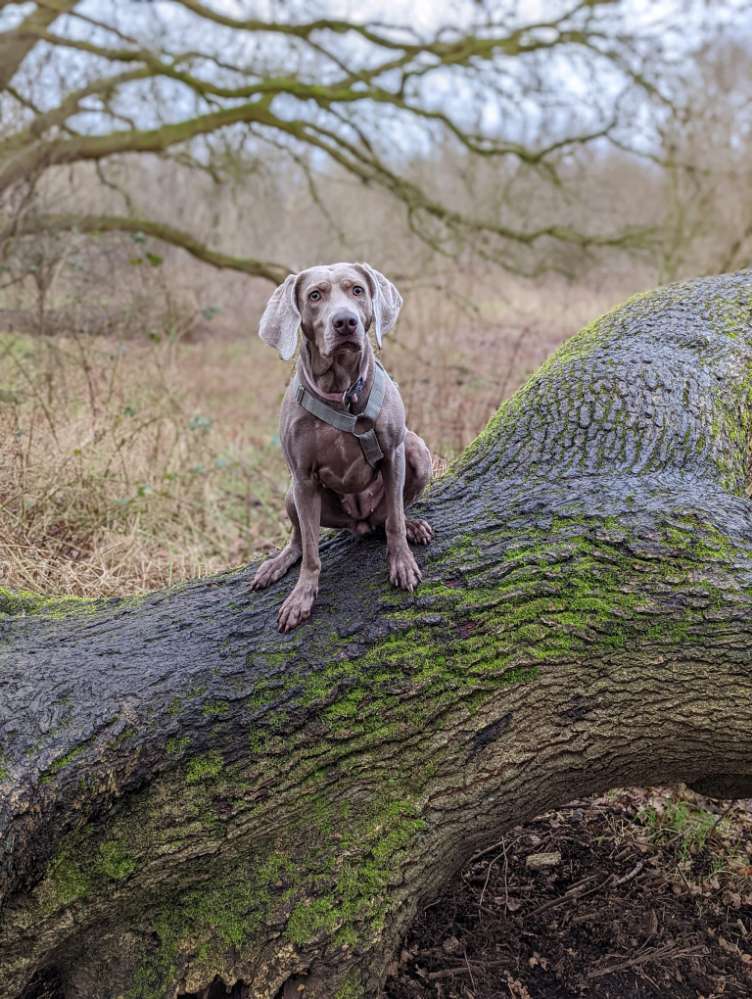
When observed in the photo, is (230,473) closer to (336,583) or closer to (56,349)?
(56,349)

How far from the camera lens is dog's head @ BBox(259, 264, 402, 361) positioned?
6.37 feet

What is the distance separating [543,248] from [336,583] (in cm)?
1000

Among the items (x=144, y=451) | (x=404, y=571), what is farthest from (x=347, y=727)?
(x=144, y=451)

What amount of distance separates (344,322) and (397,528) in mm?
646

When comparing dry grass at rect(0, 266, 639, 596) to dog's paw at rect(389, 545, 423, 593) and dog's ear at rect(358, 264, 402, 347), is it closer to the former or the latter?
dog's paw at rect(389, 545, 423, 593)

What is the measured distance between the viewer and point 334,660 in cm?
219

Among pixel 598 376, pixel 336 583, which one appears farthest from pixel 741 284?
pixel 336 583

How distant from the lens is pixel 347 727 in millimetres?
2141

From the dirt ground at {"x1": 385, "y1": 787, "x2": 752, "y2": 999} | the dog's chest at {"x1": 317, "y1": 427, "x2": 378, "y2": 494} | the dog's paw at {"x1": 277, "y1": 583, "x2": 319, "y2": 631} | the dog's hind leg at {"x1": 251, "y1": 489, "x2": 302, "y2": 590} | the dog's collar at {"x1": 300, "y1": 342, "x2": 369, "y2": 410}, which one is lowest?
the dirt ground at {"x1": 385, "y1": 787, "x2": 752, "y2": 999}

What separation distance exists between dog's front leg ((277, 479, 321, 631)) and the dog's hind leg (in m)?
0.18

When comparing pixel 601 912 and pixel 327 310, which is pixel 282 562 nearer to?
pixel 327 310

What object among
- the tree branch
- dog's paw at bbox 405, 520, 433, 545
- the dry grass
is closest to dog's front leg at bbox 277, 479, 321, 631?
dog's paw at bbox 405, 520, 433, 545

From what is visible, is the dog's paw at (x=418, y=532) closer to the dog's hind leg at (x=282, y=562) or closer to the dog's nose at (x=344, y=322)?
the dog's hind leg at (x=282, y=562)

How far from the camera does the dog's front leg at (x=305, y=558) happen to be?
225 centimetres
